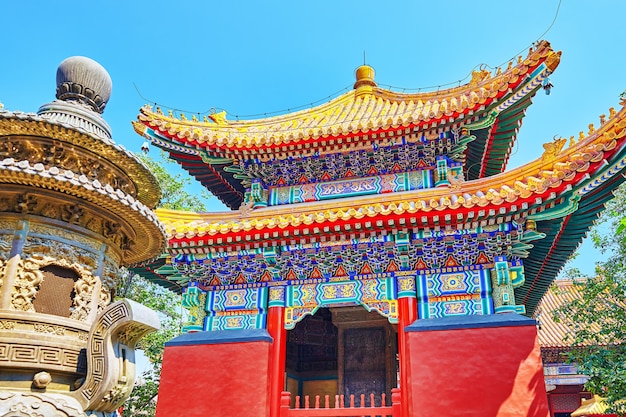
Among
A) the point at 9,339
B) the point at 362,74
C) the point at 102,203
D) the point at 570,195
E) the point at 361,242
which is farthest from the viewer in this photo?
the point at 362,74

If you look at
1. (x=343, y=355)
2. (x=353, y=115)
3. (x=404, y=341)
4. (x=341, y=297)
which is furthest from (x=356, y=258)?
(x=353, y=115)

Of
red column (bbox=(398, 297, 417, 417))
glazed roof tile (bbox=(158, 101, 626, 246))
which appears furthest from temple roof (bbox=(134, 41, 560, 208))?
red column (bbox=(398, 297, 417, 417))

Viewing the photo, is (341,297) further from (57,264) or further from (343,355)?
(57,264)

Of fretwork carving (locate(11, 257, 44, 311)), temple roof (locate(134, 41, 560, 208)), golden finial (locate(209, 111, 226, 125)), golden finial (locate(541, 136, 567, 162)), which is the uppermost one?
golden finial (locate(209, 111, 226, 125))

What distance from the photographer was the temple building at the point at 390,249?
774 cm

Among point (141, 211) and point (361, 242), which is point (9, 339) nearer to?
point (141, 211)

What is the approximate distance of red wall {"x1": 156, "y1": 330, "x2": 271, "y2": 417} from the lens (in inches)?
335

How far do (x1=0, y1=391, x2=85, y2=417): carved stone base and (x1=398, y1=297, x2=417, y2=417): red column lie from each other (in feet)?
18.6

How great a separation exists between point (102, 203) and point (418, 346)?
230 inches

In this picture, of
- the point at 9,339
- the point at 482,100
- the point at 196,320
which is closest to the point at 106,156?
the point at 9,339

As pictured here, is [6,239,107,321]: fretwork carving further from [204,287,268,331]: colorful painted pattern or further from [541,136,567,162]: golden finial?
[541,136,567,162]: golden finial

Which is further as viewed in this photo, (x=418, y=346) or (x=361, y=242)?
(x=361, y=242)

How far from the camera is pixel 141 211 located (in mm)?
4551

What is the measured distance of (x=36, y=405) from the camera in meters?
3.60
